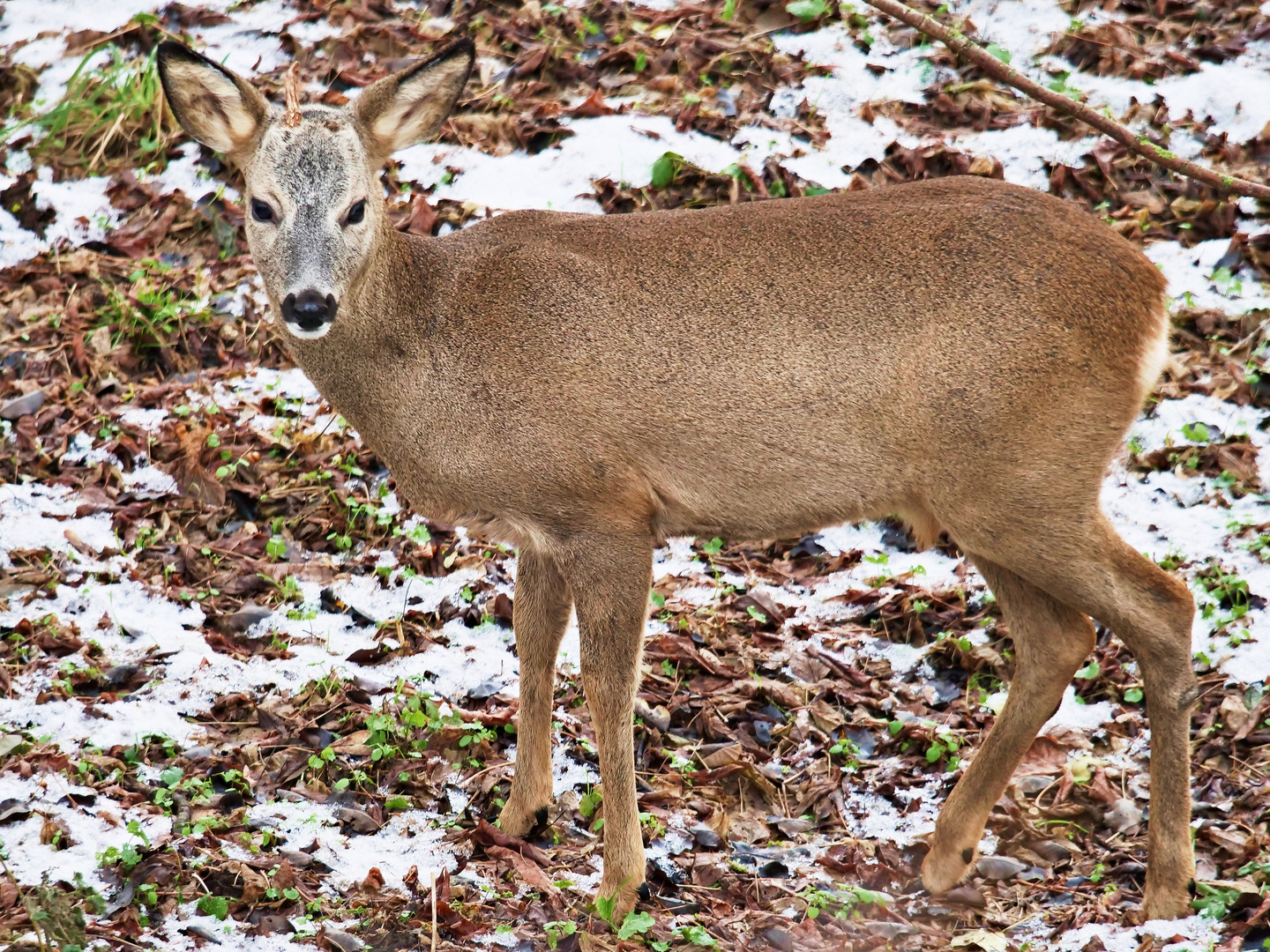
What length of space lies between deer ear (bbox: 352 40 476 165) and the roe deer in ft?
0.04

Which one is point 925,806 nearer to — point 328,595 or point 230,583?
point 328,595

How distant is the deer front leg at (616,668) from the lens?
4895mm

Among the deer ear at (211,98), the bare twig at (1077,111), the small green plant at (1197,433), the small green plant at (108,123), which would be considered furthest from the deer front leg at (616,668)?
the small green plant at (108,123)

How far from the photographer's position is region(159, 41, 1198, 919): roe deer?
15.7 ft

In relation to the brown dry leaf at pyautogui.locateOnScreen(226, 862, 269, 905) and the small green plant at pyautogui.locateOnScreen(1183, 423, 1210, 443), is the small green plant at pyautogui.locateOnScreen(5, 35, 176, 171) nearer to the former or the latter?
the brown dry leaf at pyautogui.locateOnScreen(226, 862, 269, 905)

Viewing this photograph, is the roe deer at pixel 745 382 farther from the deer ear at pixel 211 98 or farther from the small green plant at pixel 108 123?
the small green plant at pixel 108 123

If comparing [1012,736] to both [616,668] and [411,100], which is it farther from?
[411,100]

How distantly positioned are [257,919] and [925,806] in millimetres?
2582

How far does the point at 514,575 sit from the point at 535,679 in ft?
3.85

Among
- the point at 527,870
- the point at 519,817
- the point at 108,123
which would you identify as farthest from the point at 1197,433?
the point at 108,123

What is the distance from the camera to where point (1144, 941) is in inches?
180

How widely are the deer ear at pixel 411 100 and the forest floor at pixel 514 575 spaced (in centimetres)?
226

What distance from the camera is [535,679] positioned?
5461 millimetres

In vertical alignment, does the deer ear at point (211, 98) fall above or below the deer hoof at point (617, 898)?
above
